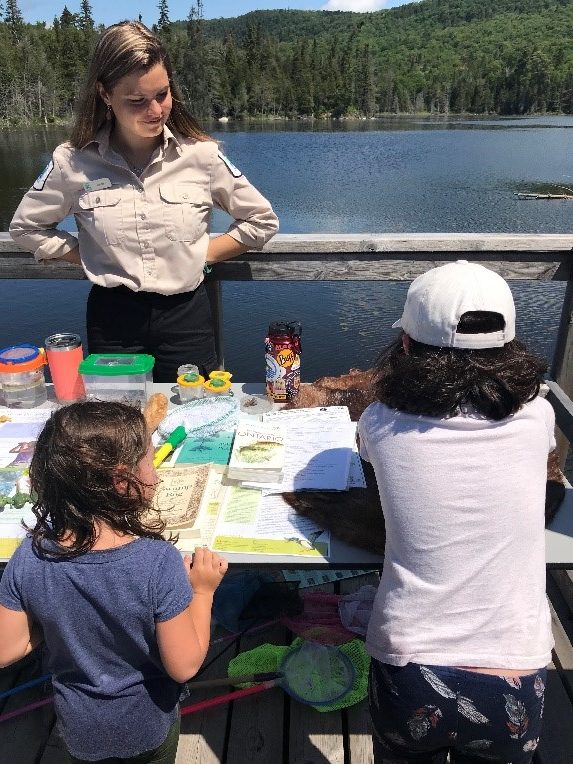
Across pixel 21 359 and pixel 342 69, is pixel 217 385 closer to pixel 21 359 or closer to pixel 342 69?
pixel 21 359

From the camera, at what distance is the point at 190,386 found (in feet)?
6.91

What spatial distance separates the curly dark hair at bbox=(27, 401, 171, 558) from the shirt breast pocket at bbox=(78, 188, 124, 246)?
1.17 m

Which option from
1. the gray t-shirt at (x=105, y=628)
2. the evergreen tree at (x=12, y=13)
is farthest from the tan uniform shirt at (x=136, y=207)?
the evergreen tree at (x=12, y=13)

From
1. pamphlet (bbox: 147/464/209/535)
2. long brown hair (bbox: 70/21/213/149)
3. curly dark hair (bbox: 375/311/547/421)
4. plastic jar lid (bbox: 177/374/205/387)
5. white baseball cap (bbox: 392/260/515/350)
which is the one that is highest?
long brown hair (bbox: 70/21/213/149)

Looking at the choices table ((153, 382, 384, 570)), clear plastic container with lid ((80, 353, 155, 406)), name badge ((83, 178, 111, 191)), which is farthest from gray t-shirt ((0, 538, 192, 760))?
name badge ((83, 178, 111, 191))

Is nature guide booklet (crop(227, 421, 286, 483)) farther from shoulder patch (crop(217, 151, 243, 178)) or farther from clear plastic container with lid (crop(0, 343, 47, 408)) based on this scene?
shoulder patch (crop(217, 151, 243, 178))

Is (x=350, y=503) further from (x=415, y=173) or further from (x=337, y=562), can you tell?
(x=415, y=173)

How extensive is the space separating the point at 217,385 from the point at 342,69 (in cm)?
9369

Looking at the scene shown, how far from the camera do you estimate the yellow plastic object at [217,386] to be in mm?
2152

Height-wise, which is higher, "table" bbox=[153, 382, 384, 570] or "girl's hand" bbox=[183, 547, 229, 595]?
"girl's hand" bbox=[183, 547, 229, 595]

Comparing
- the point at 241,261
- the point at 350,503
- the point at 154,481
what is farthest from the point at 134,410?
the point at 241,261

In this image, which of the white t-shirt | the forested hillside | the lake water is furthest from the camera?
the forested hillside

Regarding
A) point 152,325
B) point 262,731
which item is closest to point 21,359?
point 152,325

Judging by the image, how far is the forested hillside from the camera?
5544 centimetres
